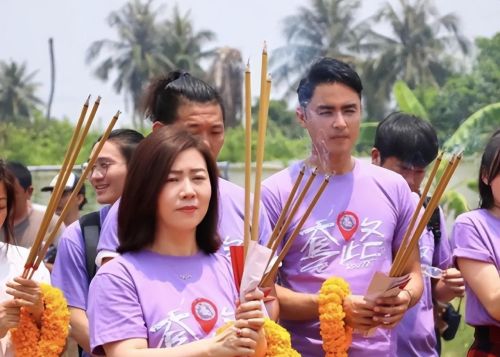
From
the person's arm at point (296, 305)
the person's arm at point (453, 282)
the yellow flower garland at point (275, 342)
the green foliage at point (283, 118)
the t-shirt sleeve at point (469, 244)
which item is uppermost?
the t-shirt sleeve at point (469, 244)

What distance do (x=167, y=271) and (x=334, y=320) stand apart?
611 mm

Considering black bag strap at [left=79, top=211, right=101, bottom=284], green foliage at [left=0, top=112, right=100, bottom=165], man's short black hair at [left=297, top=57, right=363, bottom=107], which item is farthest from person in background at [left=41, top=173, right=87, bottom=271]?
green foliage at [left=0, top=112, right=100, bottom=165]

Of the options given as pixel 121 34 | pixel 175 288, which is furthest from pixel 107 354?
pixel 121 34

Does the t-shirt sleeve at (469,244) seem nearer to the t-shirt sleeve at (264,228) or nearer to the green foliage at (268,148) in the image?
the t-shirt sleeve at (264,228)

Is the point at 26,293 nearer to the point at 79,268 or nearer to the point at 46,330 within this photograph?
the point at 46,330

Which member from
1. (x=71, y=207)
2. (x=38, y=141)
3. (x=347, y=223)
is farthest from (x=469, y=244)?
(x=38, y=141)

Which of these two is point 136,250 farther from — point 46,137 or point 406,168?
point 46,137

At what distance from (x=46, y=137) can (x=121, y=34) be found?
928cm

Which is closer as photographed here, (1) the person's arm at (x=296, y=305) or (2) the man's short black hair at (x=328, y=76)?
(1) the person's arm at (x=296, y=305)

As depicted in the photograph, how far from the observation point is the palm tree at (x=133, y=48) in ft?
122

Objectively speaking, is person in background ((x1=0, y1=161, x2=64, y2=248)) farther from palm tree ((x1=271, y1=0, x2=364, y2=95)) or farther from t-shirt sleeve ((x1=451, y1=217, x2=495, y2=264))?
palm tree ((x1=271, y1=0, x2=364, y2=95))

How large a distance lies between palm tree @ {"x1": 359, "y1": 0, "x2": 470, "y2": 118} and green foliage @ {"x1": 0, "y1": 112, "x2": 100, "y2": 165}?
381 inches

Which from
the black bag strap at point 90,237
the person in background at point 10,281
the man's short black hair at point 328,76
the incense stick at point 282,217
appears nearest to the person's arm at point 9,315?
the person in background at point 10,281

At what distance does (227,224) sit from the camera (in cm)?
348
